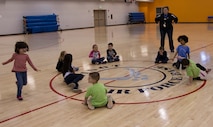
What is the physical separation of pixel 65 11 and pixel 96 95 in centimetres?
2659

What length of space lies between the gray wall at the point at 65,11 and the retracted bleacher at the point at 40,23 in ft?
2.55

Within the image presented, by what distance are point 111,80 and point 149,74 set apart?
1122 mm

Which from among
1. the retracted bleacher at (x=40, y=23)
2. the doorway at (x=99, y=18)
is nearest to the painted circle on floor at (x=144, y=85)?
the retracted bleacher at (x=40, y=23)

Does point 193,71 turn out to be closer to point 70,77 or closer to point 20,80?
point 70,77

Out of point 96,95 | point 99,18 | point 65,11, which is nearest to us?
point 96,95

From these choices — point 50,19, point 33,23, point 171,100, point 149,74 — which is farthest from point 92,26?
point 171,100

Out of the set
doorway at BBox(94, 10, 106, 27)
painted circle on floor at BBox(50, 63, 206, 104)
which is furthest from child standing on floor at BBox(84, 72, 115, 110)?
doorway at BBox(94, 10, 106, 27)

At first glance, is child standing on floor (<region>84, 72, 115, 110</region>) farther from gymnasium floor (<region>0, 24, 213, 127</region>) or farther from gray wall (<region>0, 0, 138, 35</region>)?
gray wall (<region>0, 0, 138, 35</region>)

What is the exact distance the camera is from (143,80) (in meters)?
6.17

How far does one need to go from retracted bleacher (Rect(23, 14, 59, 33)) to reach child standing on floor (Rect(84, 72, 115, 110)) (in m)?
22.5

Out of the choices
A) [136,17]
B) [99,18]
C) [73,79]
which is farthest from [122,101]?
[136,17]

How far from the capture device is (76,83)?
573cm

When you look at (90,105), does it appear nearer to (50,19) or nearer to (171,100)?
(171,100)

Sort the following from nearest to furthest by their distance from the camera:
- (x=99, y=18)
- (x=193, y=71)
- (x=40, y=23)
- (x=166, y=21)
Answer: (x=193, y=71), (x=166, y=21), (x=40, y=23), (x=99, y=18)
